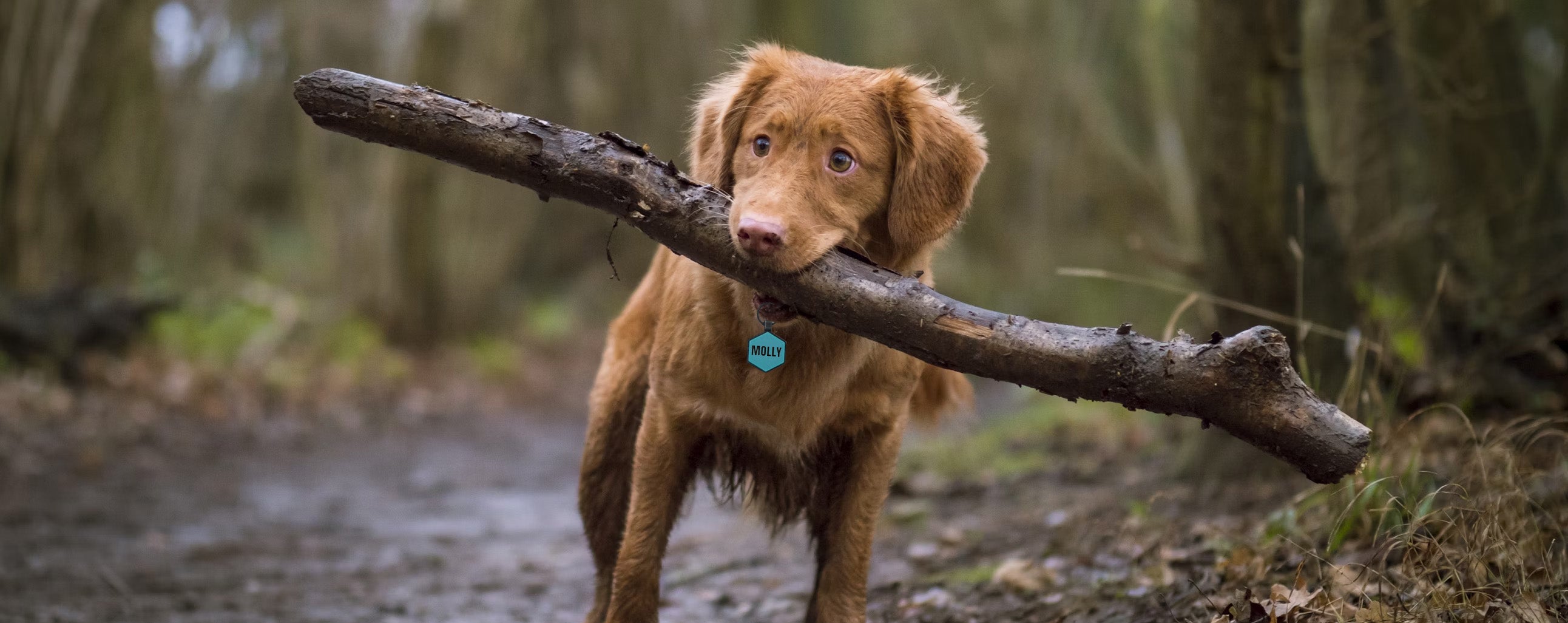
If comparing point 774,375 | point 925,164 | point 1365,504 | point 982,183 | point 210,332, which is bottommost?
point 1365,504

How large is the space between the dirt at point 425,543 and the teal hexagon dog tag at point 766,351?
112cm

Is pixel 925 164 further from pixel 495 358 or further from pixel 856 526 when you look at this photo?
pixel 495 358

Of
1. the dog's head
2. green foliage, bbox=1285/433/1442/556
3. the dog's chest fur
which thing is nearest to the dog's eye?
the dog's head

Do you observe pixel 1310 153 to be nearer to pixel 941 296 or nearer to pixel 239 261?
pixel 941 296

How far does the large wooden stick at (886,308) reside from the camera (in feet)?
8.26

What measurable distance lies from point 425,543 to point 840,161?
380 cm

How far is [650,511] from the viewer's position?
353 cm

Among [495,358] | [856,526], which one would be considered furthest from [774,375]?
[495,358]

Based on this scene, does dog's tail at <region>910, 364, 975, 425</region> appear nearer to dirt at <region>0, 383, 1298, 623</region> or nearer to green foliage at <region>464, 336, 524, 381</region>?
dirt at <region>0, 383, 1298, 623</region>

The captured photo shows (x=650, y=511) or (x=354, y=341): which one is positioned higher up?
(x=354, y=341)

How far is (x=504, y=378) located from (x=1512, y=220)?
9.32 m

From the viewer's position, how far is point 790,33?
15000 millimetres

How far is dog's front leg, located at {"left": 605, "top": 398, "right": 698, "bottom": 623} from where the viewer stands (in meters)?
3.49

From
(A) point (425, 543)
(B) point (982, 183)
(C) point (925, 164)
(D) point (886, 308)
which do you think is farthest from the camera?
(B) point (982, 183)
